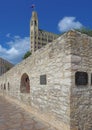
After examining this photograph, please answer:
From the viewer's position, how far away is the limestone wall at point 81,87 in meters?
4.27

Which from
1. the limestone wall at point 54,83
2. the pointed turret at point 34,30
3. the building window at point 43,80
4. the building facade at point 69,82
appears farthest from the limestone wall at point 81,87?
the pointed turret at point 34,30

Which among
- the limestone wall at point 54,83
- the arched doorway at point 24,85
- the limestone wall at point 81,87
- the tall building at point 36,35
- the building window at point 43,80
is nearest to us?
the limestone wall at point 81,87

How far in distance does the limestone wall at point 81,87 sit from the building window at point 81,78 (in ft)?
0.17

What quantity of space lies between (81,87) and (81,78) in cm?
23

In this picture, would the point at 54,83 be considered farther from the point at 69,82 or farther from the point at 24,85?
the point at 24,85

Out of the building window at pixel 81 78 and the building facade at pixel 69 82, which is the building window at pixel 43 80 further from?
the building window at pixel 81 78

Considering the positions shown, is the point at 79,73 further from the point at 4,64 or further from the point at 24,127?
the point at 4,64

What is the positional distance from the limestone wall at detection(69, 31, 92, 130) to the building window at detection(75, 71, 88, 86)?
51 millimetres

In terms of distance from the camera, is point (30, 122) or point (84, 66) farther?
point (30, 122)

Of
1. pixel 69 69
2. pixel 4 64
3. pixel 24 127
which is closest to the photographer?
pixel 69 69

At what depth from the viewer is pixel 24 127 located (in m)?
4.88

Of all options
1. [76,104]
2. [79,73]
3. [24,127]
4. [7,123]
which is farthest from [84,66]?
[7,123]

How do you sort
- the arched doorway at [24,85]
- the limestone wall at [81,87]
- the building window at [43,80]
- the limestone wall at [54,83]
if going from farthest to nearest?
the arched doorway at [24,85], the building window at [43,80], the limestone wall at [54,83], the limestone wall at [81,87]

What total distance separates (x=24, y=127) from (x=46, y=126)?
2.01 feet
